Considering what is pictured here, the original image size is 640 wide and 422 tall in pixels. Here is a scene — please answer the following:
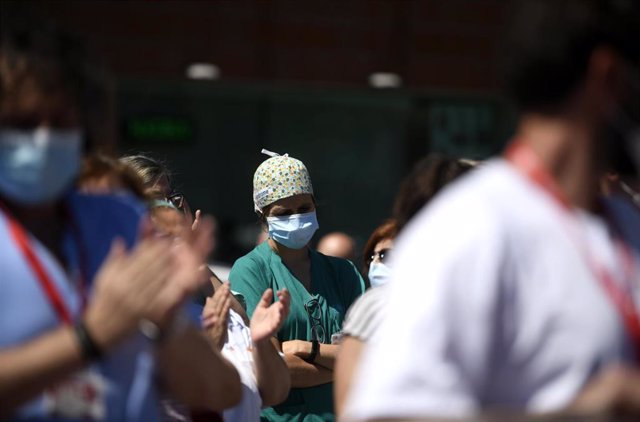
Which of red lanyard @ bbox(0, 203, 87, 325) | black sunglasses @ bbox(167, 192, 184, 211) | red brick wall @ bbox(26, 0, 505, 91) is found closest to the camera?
red lanyard @ bbox(0, 203, 87, 325)

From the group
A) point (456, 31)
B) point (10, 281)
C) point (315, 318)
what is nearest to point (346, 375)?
point (10, 281)

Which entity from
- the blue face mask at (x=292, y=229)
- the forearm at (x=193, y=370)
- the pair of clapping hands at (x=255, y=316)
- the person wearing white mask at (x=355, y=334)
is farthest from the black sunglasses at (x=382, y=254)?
the forearm at (x=193, y=370)

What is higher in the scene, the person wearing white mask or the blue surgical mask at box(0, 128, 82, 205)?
the blue surgical mask at box(0, 128, 82, 205)

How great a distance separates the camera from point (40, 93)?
2.26 m

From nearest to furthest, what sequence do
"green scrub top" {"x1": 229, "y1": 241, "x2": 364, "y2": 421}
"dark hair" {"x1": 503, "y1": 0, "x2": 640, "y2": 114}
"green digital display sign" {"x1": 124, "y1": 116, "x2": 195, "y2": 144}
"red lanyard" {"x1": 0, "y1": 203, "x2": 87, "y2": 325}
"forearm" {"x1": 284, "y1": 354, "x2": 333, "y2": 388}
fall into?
"dark hair" {"x1": 503, "y1": 0, "x2": 640, "y2": 114}
"red lanyard" {"x1": 0, "y1": 203, "x2": 87, "y2": 325}
"forearm" {"x1": 284, "y1": 354, "x2": 333, "y2": 388}
"green scrub top" {"x1": 229, "y1": 241, "x2": 364, "y2": 421}
"green digital display sign" {"x1": 124, "y1": 116, "x2": 195, "y2": 144}

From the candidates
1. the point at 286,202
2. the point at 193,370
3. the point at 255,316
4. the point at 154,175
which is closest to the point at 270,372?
the point at 255,316

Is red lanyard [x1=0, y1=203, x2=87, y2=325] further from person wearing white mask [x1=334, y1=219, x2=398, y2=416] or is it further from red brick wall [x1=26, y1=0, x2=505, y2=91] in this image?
red brick wall [x1=26, y1=0, x2=505, y2=91]

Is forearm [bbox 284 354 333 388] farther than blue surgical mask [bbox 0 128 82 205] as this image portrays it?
Yes

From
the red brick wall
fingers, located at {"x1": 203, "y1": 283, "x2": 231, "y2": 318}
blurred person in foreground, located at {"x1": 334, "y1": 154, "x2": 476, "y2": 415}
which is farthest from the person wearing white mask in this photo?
the red brick wall

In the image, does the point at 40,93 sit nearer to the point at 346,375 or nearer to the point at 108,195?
the point at 108,195

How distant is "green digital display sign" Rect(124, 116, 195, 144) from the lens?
18781 mm

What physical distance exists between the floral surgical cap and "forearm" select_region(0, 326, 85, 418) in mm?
3498

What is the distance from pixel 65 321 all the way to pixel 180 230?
4.14 feet

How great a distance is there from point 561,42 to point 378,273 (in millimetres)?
3198
